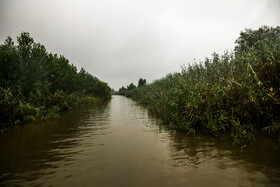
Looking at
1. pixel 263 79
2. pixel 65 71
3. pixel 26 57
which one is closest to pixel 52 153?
pixel 263 79

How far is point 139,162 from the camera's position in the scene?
4793mm

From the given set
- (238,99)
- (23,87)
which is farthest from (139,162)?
(23,87)

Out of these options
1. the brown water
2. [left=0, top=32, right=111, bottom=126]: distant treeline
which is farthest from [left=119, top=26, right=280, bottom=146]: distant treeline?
[left=0, top=32, right=111, bottom=126]: distant treeline

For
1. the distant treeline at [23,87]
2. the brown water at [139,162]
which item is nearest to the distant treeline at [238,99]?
the brown water at [139,162]

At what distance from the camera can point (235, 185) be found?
3453mm

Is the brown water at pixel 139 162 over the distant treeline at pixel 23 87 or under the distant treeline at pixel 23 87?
Answer: under

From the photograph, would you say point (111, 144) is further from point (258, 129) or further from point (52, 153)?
point (258, 129)

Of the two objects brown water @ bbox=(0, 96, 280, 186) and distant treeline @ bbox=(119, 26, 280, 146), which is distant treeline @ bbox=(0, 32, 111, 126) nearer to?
brown water @ bbox=(0, 96, 280, 186)

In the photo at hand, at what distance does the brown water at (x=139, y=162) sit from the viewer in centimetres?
374

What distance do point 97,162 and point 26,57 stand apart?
14.4m

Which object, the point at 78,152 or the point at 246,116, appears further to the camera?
the point at 246,116

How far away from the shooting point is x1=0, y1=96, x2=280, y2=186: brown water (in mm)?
3738

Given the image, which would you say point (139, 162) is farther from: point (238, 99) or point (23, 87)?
point (23, 87)

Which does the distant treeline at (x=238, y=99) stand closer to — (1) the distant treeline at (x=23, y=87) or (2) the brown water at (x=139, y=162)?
(2) the brown water at (x=139, y=162)
